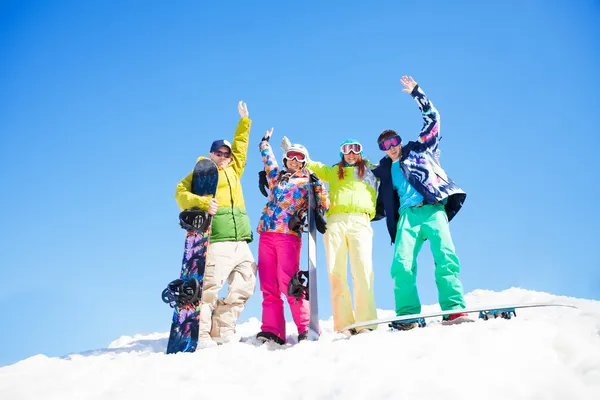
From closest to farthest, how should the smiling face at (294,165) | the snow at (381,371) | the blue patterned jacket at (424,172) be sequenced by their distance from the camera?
the snow at (381,371) < the blue patterned jacket at (424,172) < the smiling face at (294,165)

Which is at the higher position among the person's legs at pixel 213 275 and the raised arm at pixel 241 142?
the raised arm at pixel 241 142

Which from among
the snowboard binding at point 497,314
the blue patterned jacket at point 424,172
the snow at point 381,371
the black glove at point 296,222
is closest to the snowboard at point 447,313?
the snowboard binding at point 497,314

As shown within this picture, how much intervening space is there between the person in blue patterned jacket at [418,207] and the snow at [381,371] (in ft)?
3.20

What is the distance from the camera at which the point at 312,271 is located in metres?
5.41

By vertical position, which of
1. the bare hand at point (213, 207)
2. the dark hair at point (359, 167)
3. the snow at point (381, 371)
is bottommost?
the snow at point (381, 371)

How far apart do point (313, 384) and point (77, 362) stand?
3020mm

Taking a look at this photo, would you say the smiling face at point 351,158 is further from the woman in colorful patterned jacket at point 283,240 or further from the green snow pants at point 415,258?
the green snow pants at point 415,258

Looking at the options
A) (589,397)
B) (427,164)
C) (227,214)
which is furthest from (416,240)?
(589,397)

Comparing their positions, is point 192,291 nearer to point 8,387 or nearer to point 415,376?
point 8,387

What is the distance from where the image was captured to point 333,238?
5.50m

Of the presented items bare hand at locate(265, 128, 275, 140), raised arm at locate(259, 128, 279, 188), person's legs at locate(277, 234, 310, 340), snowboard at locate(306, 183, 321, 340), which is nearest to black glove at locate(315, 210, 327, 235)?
snowboard at locate(306, 183, 321, 340)

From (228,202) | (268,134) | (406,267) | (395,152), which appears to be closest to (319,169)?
(268,134)

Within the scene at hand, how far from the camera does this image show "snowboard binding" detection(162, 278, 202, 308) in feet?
17.3

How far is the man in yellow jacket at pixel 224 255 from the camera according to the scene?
545cm
